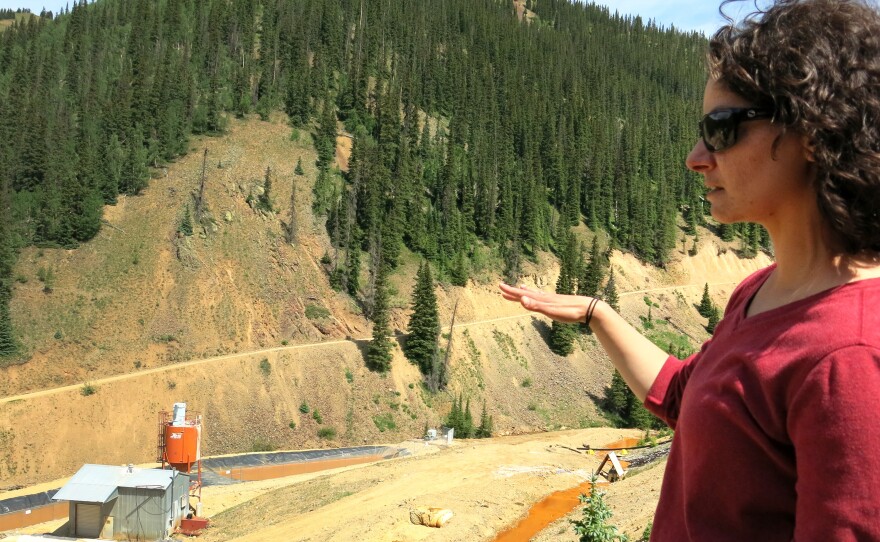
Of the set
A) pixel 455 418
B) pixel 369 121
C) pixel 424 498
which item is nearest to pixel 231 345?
pixel 455 418

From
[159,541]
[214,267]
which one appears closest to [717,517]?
[159,541]

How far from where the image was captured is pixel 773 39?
2.13m

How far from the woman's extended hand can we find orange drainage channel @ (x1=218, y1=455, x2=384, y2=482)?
4229 centimetres

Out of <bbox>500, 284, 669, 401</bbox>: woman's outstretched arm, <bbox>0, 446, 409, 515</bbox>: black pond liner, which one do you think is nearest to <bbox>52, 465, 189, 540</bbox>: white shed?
<bbox>0, 446, 409, 515</bbox>: black pond liner

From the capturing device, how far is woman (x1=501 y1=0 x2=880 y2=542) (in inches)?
67.3

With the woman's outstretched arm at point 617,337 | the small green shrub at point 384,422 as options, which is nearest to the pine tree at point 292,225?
the small green shrub at point 384,422

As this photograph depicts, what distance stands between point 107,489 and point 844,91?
34.4 metres

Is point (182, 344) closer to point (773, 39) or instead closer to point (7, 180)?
point (7, 180)

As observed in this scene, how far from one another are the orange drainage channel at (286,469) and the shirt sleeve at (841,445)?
44087mm

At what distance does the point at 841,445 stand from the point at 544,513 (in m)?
28.9

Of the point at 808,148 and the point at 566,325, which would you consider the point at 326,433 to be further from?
the point at 808,148

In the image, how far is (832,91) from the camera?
6.49ft

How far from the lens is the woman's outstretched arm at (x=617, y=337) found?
3115 millimetres

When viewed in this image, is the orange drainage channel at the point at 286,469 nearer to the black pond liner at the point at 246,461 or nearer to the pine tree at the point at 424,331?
the black pond liner at the point at 246,461
